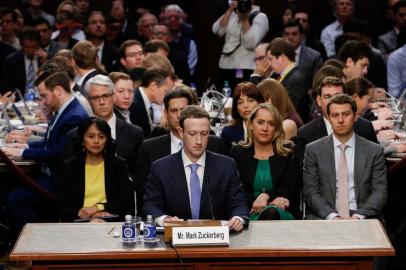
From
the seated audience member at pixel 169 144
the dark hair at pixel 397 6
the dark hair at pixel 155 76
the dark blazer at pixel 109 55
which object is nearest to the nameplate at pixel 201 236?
the seated audience member at pixel 169 144

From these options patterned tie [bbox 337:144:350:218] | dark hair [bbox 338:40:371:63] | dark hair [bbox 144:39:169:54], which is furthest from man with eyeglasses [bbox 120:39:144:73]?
patterned tie [bbox 337:144:350:218]

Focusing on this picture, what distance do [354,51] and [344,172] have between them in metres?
3.44

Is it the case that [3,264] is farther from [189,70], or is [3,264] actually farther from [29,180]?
[189,70]

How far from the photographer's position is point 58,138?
29.5ft

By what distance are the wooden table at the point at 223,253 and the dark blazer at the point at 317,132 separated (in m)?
2.27

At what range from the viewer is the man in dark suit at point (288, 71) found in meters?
10.9

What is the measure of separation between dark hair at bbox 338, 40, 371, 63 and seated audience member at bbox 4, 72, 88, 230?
10.6ft

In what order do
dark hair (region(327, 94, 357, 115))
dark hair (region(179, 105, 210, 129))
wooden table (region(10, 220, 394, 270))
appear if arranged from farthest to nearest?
dark hair (region(327, 94, 357, 115)), dark hair (region(179, 105, 210, 129)), wooden table (region(10, 220, 394, 270))

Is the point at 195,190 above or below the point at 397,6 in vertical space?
below

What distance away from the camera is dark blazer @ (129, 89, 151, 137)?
9883 mm

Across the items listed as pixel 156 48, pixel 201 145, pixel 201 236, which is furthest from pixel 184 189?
pixel 156 48

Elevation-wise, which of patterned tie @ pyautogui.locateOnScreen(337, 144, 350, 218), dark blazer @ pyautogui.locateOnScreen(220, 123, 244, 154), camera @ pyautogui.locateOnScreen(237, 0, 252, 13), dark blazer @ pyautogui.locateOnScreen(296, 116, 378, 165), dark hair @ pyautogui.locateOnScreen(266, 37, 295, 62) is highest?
camera @ pyautogui.locateOnScreen(237, 0, 252, 13)

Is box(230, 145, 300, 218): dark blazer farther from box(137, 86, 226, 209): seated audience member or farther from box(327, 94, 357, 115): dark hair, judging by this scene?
box(327, 94, 357, 115): dark hair

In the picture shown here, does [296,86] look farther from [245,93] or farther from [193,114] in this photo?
[193,114]
